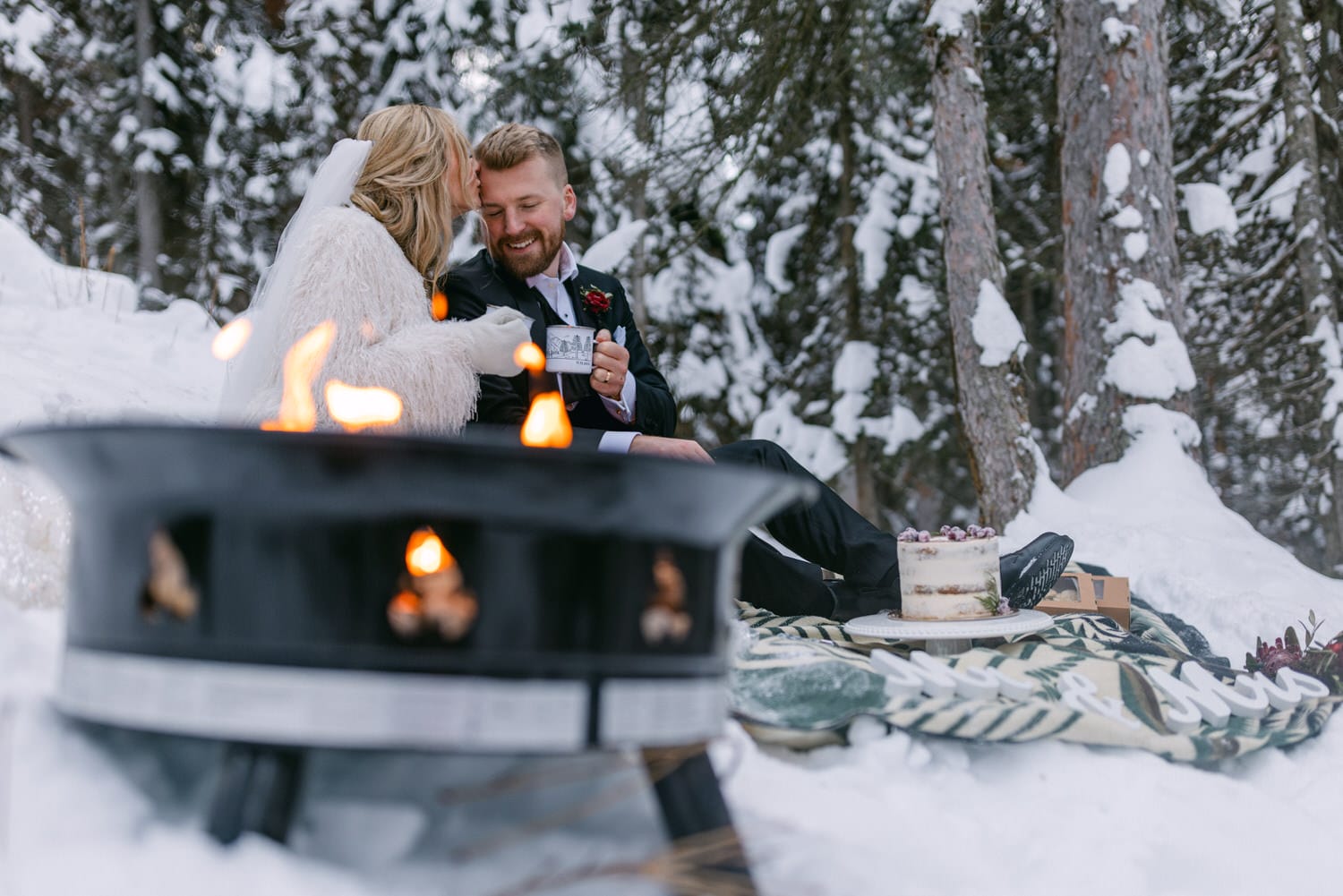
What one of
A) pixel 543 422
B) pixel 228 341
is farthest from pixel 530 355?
pixel 228 341

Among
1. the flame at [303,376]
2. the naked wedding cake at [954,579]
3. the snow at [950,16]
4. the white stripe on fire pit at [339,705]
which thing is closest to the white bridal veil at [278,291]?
the flame at [303,376]

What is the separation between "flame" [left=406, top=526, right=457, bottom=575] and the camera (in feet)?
3.88

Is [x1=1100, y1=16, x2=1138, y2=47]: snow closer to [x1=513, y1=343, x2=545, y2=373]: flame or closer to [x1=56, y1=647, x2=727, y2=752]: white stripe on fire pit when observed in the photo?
[x1=513, y1=343, x2=545, y2=373]: flame

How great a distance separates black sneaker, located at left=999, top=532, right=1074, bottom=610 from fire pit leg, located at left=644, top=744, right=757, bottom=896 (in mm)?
1822

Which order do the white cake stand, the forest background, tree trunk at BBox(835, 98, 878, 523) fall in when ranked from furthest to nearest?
tree trunk at BBox(835, 98, 878, 523), the forest background, the white cake stand

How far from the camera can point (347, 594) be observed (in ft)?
3.83

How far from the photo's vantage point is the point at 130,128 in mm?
8836

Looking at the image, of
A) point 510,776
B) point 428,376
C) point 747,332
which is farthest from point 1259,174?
point 510,776

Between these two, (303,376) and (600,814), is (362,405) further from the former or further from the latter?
(600,814)

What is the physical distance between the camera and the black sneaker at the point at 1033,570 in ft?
9.71

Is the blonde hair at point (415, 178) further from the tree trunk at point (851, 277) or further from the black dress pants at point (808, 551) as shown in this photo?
the tree trunk at point (851, 277)

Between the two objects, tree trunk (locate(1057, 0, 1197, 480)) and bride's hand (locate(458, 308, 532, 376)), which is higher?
tree trunk (locate(1057, 0, 1197, 480))

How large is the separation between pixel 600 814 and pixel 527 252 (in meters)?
2.28

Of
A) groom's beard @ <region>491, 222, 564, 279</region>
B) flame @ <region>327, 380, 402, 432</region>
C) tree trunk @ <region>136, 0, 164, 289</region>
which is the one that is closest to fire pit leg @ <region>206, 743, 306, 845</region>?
flame @ <region>327, 380, 402, 432</region>
